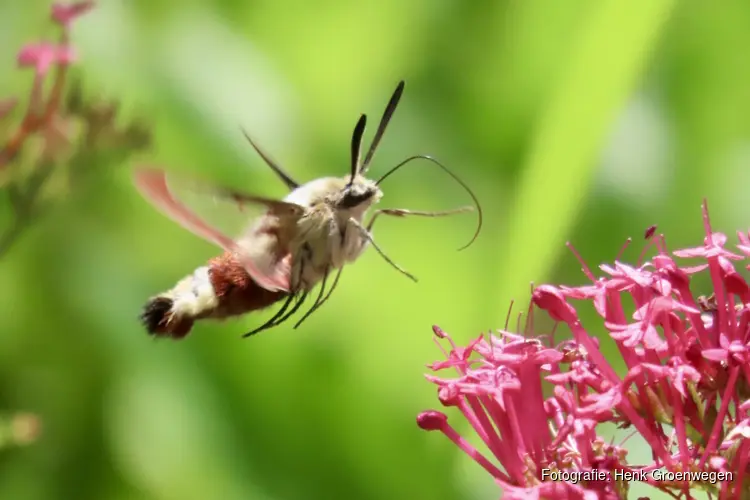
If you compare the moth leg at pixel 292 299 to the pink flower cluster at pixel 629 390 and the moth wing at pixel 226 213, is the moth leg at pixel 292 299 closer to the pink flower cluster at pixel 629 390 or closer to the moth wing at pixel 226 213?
the moth wing at pixel 226 213

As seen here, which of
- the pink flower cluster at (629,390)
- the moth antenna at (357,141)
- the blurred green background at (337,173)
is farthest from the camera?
the blurred green background at (337,173)

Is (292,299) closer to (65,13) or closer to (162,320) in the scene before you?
(162,320)

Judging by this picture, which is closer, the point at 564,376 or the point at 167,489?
the point at 564,376

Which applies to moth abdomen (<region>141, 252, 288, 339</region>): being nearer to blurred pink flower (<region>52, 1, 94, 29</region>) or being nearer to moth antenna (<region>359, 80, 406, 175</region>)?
moth antenna (<region>359, 80, 406, 175</region>)

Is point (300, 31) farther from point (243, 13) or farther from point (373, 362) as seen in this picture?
point (373, 362)

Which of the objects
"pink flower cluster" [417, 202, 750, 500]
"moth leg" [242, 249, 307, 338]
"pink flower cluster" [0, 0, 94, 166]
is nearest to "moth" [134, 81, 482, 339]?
"moth leg" [242, 249, 307, 338]

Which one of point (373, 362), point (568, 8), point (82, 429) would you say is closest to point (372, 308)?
point (373, 362)

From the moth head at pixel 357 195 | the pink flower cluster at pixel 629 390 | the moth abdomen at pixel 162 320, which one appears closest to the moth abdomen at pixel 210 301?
the moth abdomen at pixel 162 320
